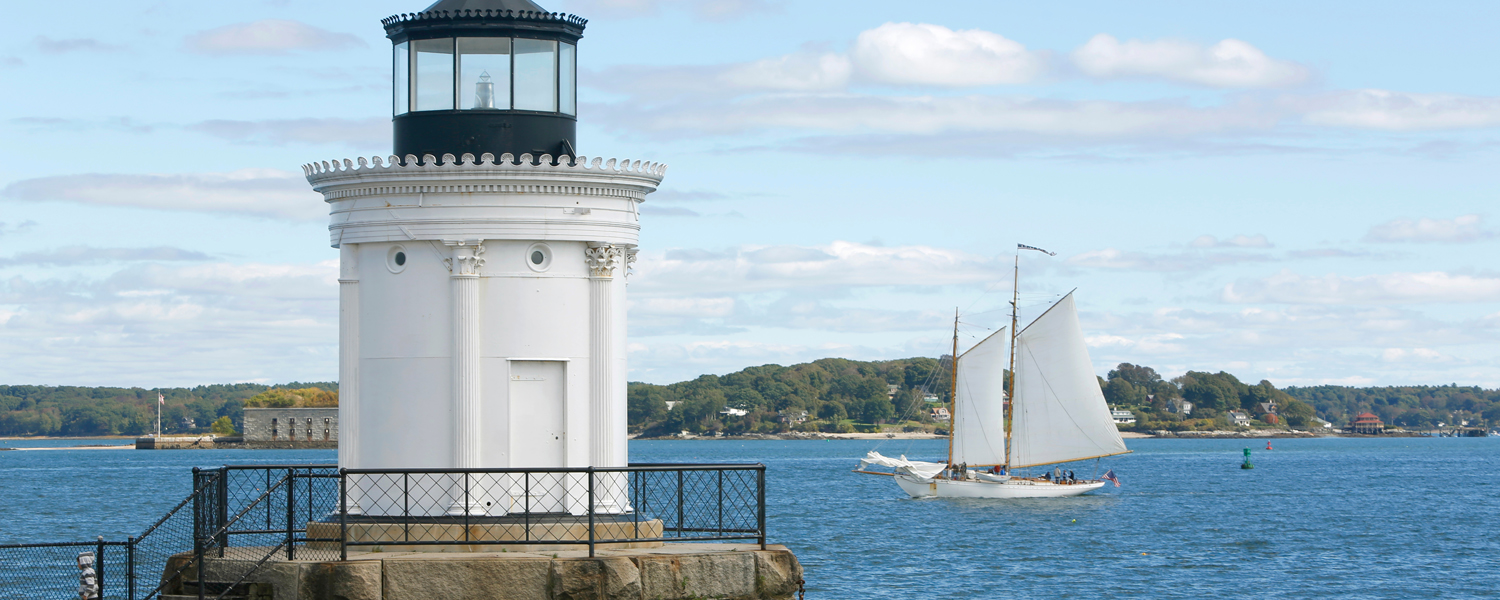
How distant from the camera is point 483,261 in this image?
1356 centimetres

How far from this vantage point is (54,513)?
228 feet

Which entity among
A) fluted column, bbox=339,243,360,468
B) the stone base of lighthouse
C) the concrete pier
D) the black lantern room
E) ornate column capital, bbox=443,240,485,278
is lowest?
the concrete pier

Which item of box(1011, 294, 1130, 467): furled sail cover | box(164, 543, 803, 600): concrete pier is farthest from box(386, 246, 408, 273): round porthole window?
box(1011, 294, 1130, 467): furled sail cover

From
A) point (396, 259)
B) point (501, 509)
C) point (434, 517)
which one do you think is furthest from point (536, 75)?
point (434, 517)

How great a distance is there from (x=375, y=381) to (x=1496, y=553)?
48753 millimetres

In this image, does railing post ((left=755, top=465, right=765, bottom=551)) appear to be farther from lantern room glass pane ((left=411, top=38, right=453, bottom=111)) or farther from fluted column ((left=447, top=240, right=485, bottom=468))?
lantern room glass pane ((left=411, top=38, right=453, bottom=111))

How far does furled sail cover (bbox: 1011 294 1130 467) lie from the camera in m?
Answer: 78.2

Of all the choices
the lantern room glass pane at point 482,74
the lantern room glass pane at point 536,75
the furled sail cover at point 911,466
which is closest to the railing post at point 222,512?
the lantern room glass pane at point 482,74

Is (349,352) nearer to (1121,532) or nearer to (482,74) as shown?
(482,74)

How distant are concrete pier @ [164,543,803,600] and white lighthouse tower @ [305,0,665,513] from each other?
1566 millimetres

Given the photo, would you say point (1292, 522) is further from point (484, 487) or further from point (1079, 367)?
point (484, 487)

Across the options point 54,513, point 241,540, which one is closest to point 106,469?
point 54,513

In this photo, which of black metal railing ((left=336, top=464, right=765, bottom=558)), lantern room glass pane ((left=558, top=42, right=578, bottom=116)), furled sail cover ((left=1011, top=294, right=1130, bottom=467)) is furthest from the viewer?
furled sail cover ((left=1011, top=294, right=1130, bottom=467))

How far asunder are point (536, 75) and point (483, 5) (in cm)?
74
